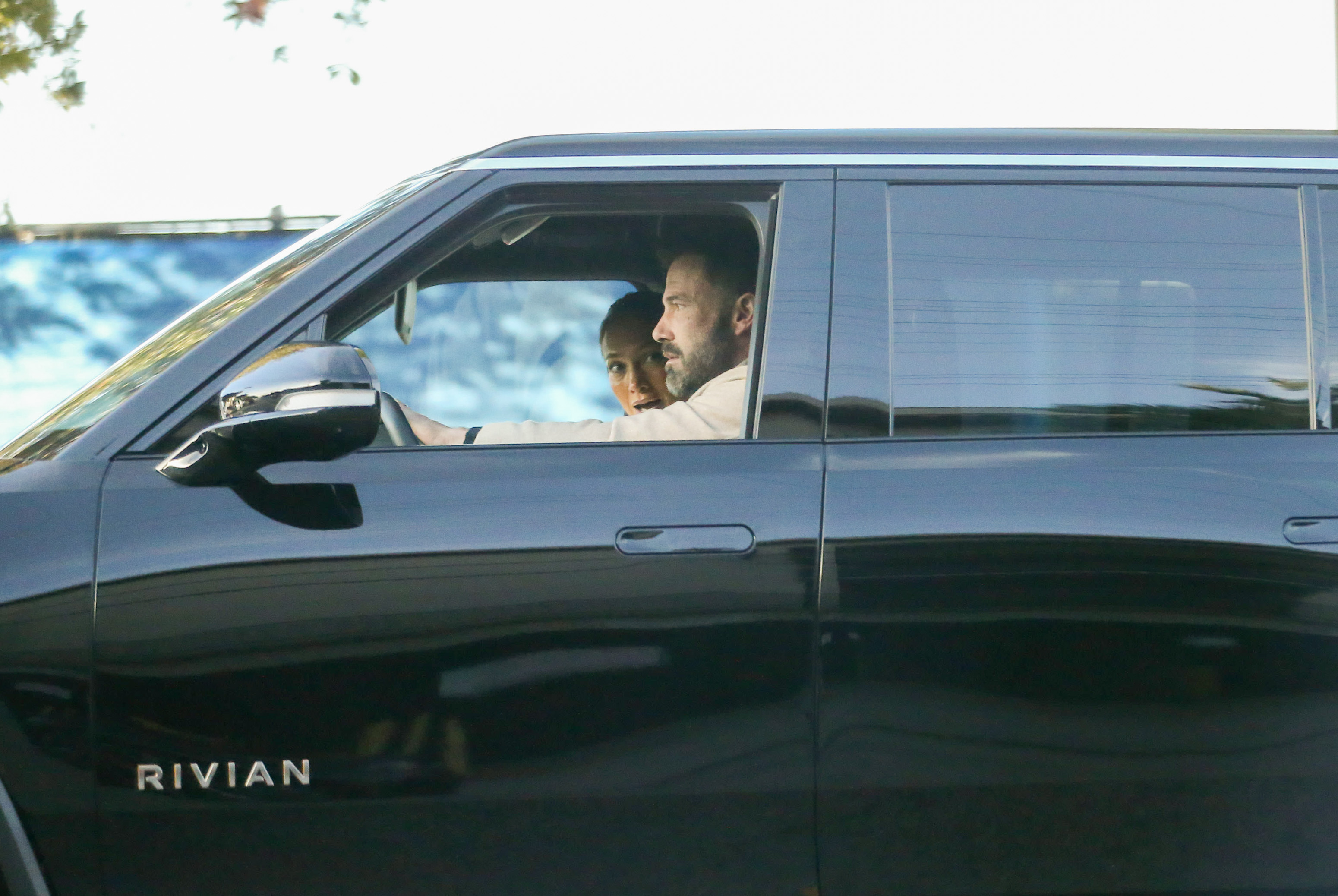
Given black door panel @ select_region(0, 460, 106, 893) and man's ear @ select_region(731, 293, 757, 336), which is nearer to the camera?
black door panel @ select_region(0, 460, 106, 893)

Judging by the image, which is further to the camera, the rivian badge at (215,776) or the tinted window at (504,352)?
the tinted window at (504,352)

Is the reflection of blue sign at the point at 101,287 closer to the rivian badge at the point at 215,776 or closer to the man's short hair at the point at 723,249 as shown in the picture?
the man's short hair at the point at 723,249

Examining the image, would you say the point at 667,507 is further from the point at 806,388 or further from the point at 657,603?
the point at 806,388

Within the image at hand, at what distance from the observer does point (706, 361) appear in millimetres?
2613

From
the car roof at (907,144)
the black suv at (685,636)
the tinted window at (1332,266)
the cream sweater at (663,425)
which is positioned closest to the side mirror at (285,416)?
the black suv at (685,636)

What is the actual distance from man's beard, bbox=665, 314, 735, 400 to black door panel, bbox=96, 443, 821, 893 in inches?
28.2

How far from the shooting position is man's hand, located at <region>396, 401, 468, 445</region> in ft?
7.73

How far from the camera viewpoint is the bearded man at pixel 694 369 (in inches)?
88.4

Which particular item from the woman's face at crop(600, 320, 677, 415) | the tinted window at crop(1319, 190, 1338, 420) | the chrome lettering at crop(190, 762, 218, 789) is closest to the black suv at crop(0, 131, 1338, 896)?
the chrome lettering at crop(190, 762, 218, 789)

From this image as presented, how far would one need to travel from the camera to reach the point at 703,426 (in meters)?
2.24

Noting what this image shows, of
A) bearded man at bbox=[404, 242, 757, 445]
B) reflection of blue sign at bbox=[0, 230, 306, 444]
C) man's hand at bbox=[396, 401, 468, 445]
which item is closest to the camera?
bearded man at bbox=[404, 242, 757, 445]

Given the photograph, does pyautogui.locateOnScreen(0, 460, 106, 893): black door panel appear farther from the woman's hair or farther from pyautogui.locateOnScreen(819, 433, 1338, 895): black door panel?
the woman's hair

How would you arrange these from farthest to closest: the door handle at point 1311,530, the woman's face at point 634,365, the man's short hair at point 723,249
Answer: the woman's face at point 634,365 → the man's short hair at point 723,249 → the door handle at point 1311,530

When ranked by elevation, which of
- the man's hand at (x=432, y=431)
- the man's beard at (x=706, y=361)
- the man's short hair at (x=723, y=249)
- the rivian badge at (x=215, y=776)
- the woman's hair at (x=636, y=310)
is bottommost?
the rivian badge at (x=215, y=776)
